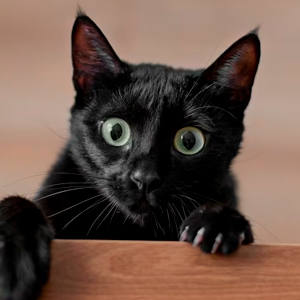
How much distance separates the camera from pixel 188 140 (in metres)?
1.07

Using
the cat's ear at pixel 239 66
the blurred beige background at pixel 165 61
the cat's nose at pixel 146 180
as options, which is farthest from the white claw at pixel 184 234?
the blurred beige background at pixel 165 61

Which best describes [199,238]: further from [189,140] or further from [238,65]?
[238,65]

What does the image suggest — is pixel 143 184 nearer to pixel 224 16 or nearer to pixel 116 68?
pixel 116 68

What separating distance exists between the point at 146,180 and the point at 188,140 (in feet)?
0.54

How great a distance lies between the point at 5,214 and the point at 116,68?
0.46m

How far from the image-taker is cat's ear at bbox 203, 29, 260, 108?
1.12 meters

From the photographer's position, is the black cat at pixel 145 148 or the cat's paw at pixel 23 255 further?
the black cat at pixel 145 148

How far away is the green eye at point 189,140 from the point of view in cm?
106

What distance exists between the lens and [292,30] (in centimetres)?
199

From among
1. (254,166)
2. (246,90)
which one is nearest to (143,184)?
(246,90)

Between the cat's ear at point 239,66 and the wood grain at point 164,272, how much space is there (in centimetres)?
45

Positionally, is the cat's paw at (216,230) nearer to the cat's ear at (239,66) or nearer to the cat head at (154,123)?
the cat head at (154,123)

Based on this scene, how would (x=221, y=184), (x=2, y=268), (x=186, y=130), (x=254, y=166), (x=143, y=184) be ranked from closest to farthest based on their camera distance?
Result: (x=2, y=268)
(x=143, y=184)
(x=186, y=130)
(x=221, y=184)
(x=254, y=166)

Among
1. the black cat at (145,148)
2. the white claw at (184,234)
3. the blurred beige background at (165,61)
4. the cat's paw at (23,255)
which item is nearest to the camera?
the cat's paw at (23,255)
